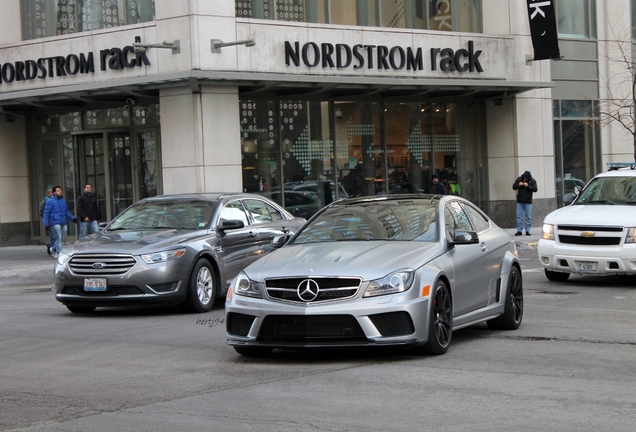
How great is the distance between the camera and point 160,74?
25.5m

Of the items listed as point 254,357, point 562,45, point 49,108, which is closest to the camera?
point 254,357

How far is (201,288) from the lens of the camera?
45.5ft

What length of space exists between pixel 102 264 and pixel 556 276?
7.71 m

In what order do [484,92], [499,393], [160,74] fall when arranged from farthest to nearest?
[484,92] < [160,74] < [499,393]

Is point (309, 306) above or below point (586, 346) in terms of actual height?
above

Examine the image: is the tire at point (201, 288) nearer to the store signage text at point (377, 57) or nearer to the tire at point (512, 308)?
the tire at point (512, 308)

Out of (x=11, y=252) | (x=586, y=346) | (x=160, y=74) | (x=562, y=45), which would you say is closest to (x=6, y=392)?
(x=586, y=346)

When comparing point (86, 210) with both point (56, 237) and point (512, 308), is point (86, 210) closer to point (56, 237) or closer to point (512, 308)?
point (56, 237)

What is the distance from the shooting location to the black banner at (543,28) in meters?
30.1

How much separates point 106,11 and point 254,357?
1996 cm

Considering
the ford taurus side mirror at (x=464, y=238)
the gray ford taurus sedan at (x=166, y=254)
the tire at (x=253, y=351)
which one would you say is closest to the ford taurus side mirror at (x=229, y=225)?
the gray ford taurus sedan at (x=166, y=254)

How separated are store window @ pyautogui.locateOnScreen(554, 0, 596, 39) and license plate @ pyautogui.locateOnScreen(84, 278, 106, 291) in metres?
24.5

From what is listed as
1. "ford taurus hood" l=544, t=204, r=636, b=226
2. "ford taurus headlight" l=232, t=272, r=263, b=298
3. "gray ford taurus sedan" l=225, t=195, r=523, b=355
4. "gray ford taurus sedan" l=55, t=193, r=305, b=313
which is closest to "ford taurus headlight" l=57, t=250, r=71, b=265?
"gray ford taurus sedan" l=55, t=193, r=305, b=313

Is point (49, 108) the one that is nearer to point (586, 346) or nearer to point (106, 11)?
point (106, 11)
